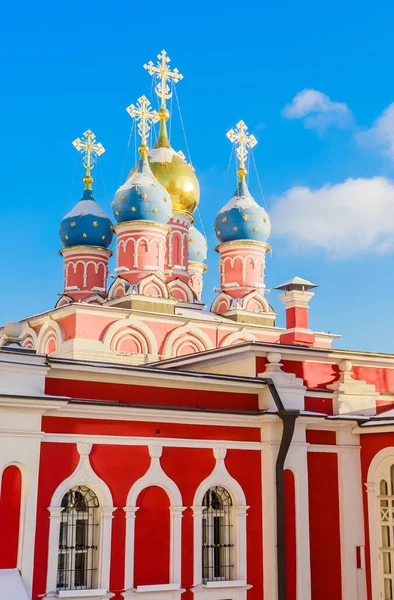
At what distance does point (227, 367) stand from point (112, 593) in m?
3.54

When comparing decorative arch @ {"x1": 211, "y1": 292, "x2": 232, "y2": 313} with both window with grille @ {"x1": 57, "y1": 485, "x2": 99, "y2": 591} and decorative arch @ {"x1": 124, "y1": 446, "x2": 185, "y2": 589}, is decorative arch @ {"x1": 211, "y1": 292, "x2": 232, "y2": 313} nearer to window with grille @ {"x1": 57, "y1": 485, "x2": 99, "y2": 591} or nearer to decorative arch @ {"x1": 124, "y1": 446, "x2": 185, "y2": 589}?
decorative arch @ {"x1": 124, "y1": 446, "x2": 185, "y2": 589}

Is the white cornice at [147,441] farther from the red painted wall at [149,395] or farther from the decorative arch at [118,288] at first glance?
the decorative arch at [118,288]

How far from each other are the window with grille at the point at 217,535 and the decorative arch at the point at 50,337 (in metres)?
10.1

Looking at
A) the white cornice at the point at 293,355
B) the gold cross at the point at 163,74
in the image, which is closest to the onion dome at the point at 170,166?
the gold cross at the point at 163,74

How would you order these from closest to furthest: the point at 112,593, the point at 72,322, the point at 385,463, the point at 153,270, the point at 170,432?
the point at 112,593 < the point at 170,432 < the point at 385,463 < the point at 72,322 < the point at 153,270

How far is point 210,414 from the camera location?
9734mm

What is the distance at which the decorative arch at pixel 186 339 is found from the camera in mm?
20062

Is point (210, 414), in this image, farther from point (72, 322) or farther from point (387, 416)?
point (72, 322)

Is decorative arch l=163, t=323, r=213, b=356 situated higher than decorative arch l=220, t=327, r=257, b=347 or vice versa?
decorative arch l=220, t=327, r=257, b=347

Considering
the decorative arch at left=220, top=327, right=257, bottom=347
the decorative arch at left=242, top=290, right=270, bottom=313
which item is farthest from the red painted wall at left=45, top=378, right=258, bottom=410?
the decorative arch at left=242, top=290, right=270, bottom=313

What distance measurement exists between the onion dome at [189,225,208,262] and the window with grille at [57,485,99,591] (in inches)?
718

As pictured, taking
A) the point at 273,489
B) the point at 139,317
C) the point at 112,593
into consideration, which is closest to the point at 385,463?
the point at 273,489

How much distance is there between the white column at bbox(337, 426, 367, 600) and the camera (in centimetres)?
1058

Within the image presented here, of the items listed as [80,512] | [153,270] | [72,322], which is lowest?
[80,512]
